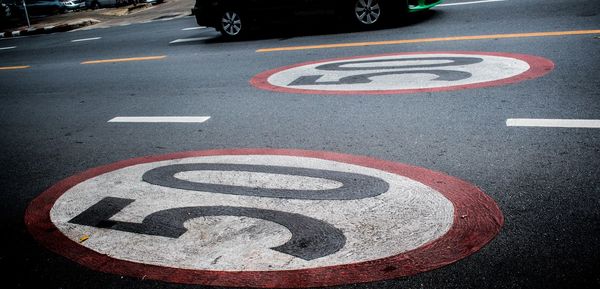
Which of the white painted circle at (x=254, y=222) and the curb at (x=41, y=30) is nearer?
the white painted circle at (x=254, y=222)

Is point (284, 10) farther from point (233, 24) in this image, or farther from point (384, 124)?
point (384, 124)

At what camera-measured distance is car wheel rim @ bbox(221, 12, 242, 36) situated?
1129cm

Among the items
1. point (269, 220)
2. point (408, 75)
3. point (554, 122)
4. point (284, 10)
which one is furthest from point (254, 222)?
point (284, 10)

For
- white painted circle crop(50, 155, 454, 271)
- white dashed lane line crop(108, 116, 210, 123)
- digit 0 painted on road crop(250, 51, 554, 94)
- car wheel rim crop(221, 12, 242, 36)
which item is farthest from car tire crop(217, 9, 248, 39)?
white painted circle crop(50, 155, 454, 271)

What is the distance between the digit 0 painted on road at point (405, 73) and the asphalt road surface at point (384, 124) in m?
0.11

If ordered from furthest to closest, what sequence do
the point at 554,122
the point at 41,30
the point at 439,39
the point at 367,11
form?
the point at 41,30
the point at 367,11
the point at 439,39
the point at 554,122

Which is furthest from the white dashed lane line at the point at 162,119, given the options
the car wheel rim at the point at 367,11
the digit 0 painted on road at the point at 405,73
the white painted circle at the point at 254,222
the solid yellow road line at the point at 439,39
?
the car wheel rim at the point at 367,11

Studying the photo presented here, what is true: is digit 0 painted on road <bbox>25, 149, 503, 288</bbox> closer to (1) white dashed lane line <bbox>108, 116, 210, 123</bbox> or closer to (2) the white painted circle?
(2) the white painted circle

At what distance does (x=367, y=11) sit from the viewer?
1028 cm

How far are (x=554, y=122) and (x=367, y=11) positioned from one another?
656cm

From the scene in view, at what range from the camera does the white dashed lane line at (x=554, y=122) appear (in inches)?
165

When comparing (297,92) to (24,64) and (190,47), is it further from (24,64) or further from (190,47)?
(24,64)

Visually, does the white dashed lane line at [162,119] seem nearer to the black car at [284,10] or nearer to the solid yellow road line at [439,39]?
the solid yellow road line at [439,39]

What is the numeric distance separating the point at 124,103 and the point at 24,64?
21.4 feet
